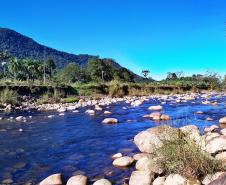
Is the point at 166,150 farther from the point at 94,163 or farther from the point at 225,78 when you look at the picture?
the point at 225,78

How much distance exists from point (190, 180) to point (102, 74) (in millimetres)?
92612

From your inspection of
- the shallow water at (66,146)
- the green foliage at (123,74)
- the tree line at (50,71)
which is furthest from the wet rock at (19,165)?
the green foliage at (123,74)

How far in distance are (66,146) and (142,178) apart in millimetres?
7226

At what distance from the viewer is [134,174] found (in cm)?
1101

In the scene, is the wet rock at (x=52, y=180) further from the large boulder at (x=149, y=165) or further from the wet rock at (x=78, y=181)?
the large boulder at (x=149, y=165)

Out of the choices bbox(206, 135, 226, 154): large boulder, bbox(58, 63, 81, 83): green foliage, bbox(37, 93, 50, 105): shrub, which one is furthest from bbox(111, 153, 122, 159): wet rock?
bbox(58, 63, 81, 83): green foliage

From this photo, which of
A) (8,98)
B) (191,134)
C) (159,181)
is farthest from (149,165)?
(8,98)

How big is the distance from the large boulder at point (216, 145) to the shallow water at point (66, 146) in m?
1.17

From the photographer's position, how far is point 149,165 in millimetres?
11180

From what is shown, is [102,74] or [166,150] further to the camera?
[102,74]

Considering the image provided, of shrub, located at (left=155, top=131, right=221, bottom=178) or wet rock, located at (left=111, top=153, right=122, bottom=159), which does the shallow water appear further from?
shrub, located at (left=155, top=131, right=221, bottom=178)

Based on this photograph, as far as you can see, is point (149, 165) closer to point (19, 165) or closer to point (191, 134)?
point (191, 134)

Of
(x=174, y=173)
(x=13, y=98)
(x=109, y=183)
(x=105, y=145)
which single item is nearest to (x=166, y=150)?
(x=174, y=173)

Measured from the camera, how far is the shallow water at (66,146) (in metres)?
12.6
